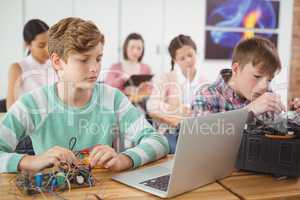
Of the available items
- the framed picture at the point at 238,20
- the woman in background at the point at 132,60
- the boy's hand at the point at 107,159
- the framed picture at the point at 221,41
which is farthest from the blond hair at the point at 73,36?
the framed picture at the point at 238,20

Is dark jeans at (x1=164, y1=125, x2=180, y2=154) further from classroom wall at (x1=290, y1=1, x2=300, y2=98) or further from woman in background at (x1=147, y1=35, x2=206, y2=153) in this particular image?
classroom wall at (x1=290, y1=1, x2=300, y2=98)

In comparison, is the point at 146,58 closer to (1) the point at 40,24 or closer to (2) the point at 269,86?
(1) the point at 40,24

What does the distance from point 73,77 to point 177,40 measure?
3.34 feet

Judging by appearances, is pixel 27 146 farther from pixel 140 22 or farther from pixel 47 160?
pixel 140 22

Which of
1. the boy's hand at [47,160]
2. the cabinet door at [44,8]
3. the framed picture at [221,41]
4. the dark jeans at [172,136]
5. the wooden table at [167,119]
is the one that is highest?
the cabinet door at [44,8]

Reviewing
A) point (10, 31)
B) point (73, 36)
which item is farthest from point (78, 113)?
point (10, 31)

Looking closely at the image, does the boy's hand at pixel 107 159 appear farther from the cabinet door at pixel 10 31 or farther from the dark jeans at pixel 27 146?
the cabinet door at pixel 10 31

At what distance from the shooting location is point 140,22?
4469 mm

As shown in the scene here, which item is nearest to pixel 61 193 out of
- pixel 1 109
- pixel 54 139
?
pixel 54 139

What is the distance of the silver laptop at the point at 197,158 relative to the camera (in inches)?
35.0

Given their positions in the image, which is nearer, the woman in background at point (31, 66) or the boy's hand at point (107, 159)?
the boy's hand at point (107, 159)

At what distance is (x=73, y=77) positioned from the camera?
4.17ft

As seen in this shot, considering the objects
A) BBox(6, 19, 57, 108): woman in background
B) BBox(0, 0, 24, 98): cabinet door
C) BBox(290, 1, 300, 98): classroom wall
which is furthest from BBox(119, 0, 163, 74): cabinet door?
BBox(6, 19, 57, 108): woman in background

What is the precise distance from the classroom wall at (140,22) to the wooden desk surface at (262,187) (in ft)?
9.27
